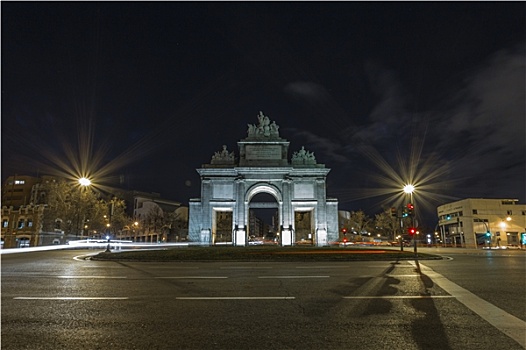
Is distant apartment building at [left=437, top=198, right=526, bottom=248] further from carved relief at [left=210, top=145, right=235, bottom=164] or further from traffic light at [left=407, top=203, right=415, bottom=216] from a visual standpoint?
traffic light at [left=407, top=203, right=415, bottom=216]

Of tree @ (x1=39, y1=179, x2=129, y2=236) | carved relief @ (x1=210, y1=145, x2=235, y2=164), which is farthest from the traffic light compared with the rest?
tree @ (x1=39, y1=179, x2=129, y2=236)

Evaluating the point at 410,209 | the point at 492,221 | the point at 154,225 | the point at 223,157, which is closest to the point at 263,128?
the point at 223,157

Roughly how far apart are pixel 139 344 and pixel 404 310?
538 centimetres

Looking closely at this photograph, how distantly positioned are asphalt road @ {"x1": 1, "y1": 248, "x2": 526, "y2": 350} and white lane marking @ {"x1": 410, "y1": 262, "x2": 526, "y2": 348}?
0.07ft

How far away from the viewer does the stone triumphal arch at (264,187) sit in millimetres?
54656

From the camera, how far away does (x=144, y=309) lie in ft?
24.9

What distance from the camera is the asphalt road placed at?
18.1 feet

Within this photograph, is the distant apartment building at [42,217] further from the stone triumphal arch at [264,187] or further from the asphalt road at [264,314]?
the asphalt road at [264,314]

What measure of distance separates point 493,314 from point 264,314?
15.5 ft

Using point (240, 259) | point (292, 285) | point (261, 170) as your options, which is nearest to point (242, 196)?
point (261, 170)

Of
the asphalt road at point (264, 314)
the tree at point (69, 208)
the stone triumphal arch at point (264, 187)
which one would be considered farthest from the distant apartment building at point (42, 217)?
the asphalt road at point (264, 314)

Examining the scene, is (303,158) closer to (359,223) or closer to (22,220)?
(359,223)

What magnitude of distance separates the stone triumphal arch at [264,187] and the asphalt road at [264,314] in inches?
1688

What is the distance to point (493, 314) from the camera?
720 cm
